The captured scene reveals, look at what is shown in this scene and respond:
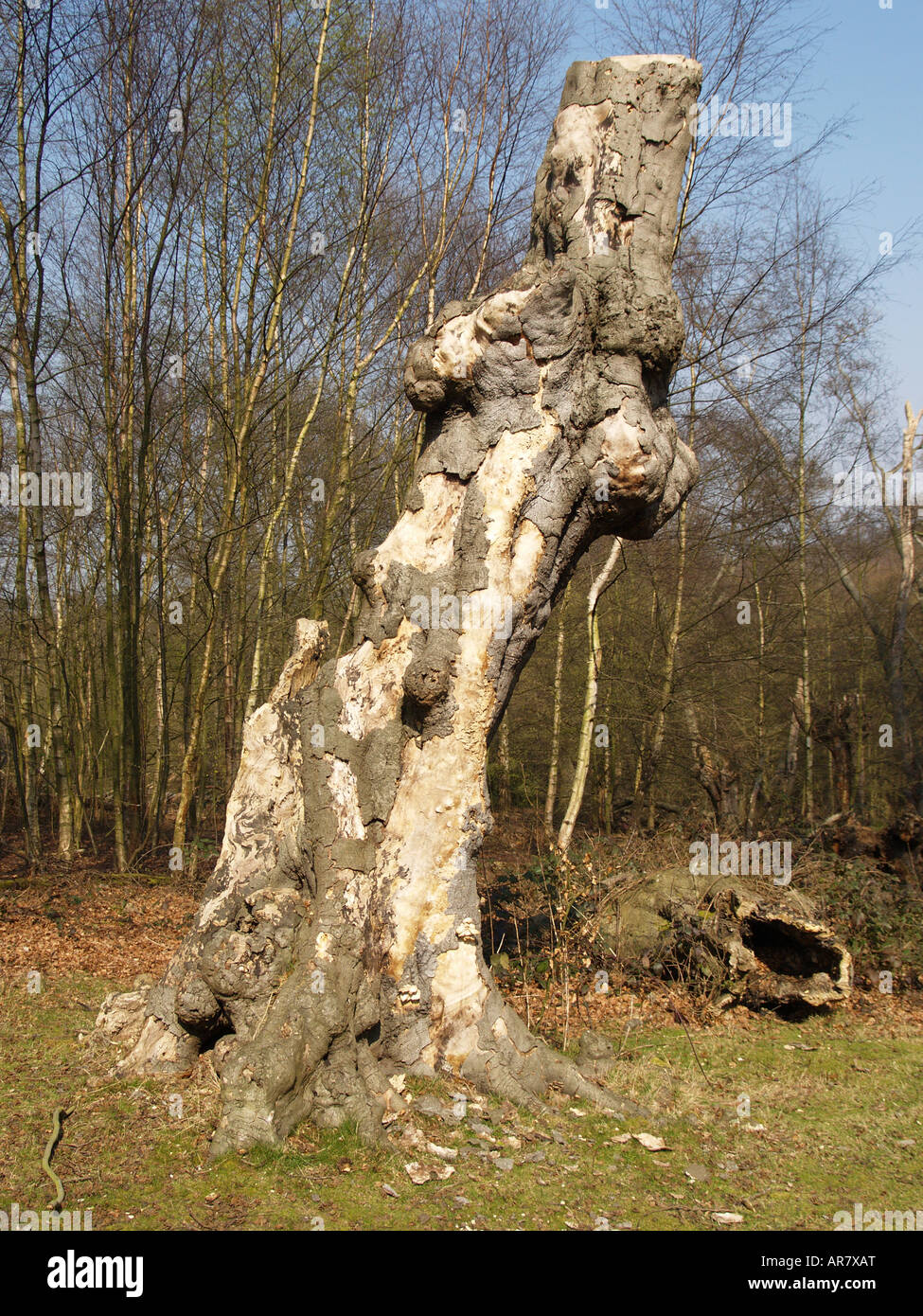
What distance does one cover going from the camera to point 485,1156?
14.1 feet

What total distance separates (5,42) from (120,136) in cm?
129

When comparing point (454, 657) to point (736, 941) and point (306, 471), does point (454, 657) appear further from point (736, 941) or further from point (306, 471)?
point (306, 471)

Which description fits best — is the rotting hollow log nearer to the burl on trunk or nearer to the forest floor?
the forest floor

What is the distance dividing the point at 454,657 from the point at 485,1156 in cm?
249

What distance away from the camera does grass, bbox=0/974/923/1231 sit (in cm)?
371

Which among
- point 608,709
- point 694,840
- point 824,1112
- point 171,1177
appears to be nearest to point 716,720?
point 608,709

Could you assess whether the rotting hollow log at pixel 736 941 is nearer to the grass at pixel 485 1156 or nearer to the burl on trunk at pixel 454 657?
the grass at pixel 485 1156

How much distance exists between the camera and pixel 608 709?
1474 cm

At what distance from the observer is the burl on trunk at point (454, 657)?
193 inches

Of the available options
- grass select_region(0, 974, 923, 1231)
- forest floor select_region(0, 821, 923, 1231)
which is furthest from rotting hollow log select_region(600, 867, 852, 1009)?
grass select_region(0, 974, 923, 1231)

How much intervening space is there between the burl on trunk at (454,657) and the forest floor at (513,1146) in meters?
0.35

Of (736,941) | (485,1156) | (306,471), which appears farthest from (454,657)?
(306,471)

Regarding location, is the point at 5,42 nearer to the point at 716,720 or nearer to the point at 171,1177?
the point at 171,1177
